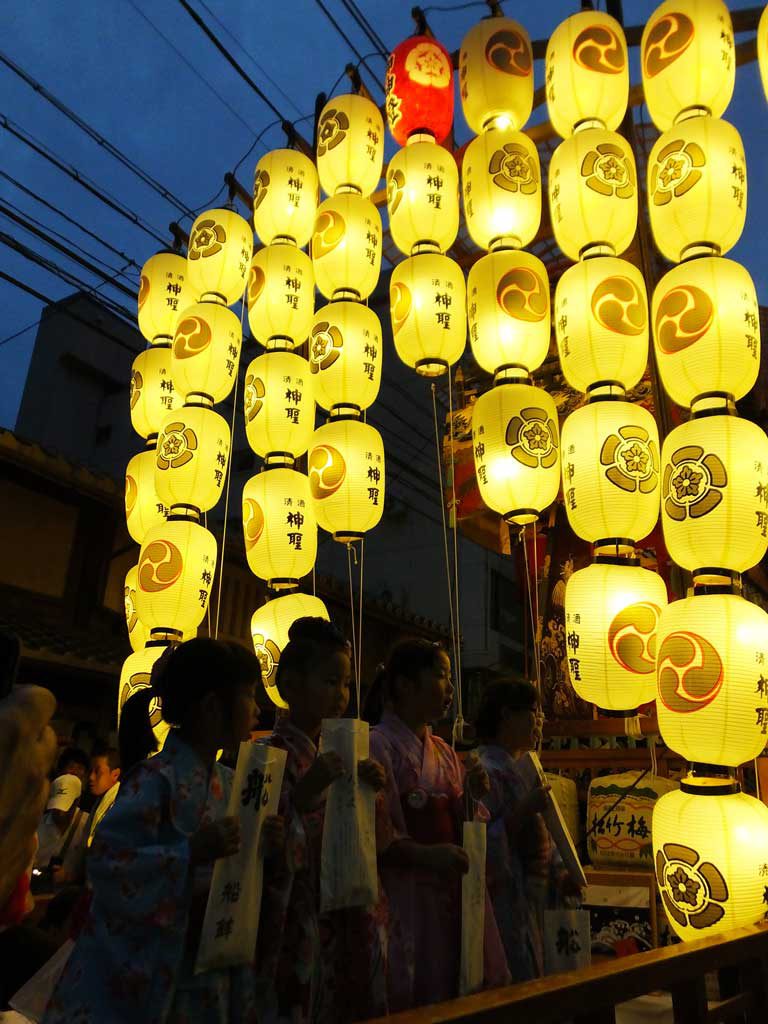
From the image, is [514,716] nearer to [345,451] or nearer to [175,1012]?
[175,1012]

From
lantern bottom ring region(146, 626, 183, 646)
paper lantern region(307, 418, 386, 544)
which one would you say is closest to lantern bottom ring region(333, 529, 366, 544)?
paper lantern region(307, 418, 386, 544)

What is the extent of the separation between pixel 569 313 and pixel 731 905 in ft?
11.2

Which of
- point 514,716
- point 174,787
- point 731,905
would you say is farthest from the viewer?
point 731,905

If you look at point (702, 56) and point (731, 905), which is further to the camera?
point (702, 56)

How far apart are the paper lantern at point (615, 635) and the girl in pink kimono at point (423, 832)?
5.87ft

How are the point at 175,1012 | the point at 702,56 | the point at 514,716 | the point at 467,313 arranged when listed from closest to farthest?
Result: the point at 175,1012
the point at 514,716
the point at 702,56
the point at 467,313

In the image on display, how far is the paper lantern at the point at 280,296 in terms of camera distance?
6523 mm

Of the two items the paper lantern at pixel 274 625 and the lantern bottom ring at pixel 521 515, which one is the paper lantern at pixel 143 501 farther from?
the lantern bottom ring at pixel 521 515

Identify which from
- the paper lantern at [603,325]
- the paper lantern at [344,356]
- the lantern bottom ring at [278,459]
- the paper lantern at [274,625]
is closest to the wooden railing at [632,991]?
the paper lantern at [603,325]

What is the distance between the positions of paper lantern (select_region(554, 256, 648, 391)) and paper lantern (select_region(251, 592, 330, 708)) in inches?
104

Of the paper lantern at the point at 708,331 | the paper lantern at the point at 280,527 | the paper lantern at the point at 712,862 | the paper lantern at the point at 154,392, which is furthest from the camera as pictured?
the paper lantern at the point at 154,392

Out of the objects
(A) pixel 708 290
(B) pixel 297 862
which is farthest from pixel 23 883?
(A) pixel 708 290

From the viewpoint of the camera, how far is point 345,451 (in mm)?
5836

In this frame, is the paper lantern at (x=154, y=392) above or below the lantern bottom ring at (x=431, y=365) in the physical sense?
above
